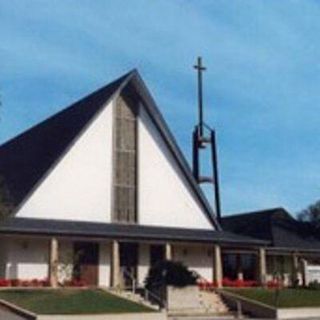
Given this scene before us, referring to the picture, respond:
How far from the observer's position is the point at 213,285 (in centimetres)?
4194

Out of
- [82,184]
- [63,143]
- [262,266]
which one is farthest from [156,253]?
[63,143]

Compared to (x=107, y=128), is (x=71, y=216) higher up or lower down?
lower down

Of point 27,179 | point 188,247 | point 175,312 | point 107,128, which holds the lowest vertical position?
point 175,312

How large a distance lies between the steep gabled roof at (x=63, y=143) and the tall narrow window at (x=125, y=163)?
110 cm

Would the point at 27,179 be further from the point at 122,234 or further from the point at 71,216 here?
the point at 122,234

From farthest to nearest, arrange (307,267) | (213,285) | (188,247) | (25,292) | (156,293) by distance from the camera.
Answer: (307,267) < (188,247) < (213,285) < (156,293) < (25,292)

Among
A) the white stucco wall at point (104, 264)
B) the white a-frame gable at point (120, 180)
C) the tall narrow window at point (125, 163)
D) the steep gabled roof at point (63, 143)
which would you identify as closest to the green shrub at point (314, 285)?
the steep gabled roof at point (63, 143)

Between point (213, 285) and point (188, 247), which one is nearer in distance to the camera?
point (213, 285)

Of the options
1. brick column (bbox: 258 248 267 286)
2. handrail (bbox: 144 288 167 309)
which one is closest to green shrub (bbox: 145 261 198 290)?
handrail (bbox: 144 288 167 309)

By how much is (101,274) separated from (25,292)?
8.06 meters

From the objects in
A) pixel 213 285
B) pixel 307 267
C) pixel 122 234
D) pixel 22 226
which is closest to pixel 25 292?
pixel 22 226

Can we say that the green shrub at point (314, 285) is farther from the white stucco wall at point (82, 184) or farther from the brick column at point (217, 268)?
the white stucco wall at point (82, 184)

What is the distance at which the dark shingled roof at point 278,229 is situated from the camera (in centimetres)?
4994

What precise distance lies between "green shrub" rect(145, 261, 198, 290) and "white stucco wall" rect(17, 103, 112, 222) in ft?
17.6
